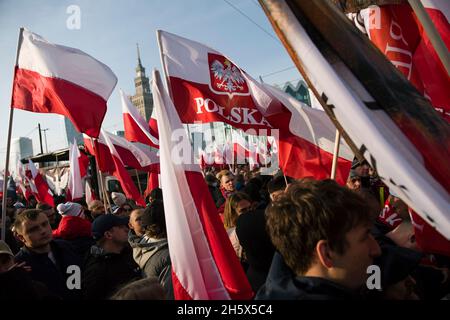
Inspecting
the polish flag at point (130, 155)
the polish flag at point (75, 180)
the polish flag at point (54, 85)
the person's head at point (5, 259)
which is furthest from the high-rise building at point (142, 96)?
the person's head at point (5, 259)

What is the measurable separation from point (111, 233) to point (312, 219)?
2495 mm

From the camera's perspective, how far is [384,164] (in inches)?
55.1

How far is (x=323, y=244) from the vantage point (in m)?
1.46

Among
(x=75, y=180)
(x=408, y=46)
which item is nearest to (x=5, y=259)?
(x=408, y=46)

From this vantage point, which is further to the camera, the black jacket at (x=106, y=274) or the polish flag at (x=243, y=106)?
the polish flag at (x=243, y=106)

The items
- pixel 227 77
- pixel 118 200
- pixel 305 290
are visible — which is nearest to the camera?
pixel 305 290

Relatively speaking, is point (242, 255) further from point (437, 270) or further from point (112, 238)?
point (437, 270)

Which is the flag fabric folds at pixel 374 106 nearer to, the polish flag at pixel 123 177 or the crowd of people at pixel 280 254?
the crowd of people at pixel 280 254

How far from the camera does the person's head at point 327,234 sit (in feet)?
4.79

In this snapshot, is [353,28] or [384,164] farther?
[353,28]

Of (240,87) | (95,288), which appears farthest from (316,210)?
(240,87)

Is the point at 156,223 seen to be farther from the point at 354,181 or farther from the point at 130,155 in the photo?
the point at 130,155

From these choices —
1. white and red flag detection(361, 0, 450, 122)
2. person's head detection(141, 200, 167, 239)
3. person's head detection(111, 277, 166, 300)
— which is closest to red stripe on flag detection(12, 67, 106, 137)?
person's head detection(141, 200, 167, 239)

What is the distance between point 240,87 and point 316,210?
3.97 m
